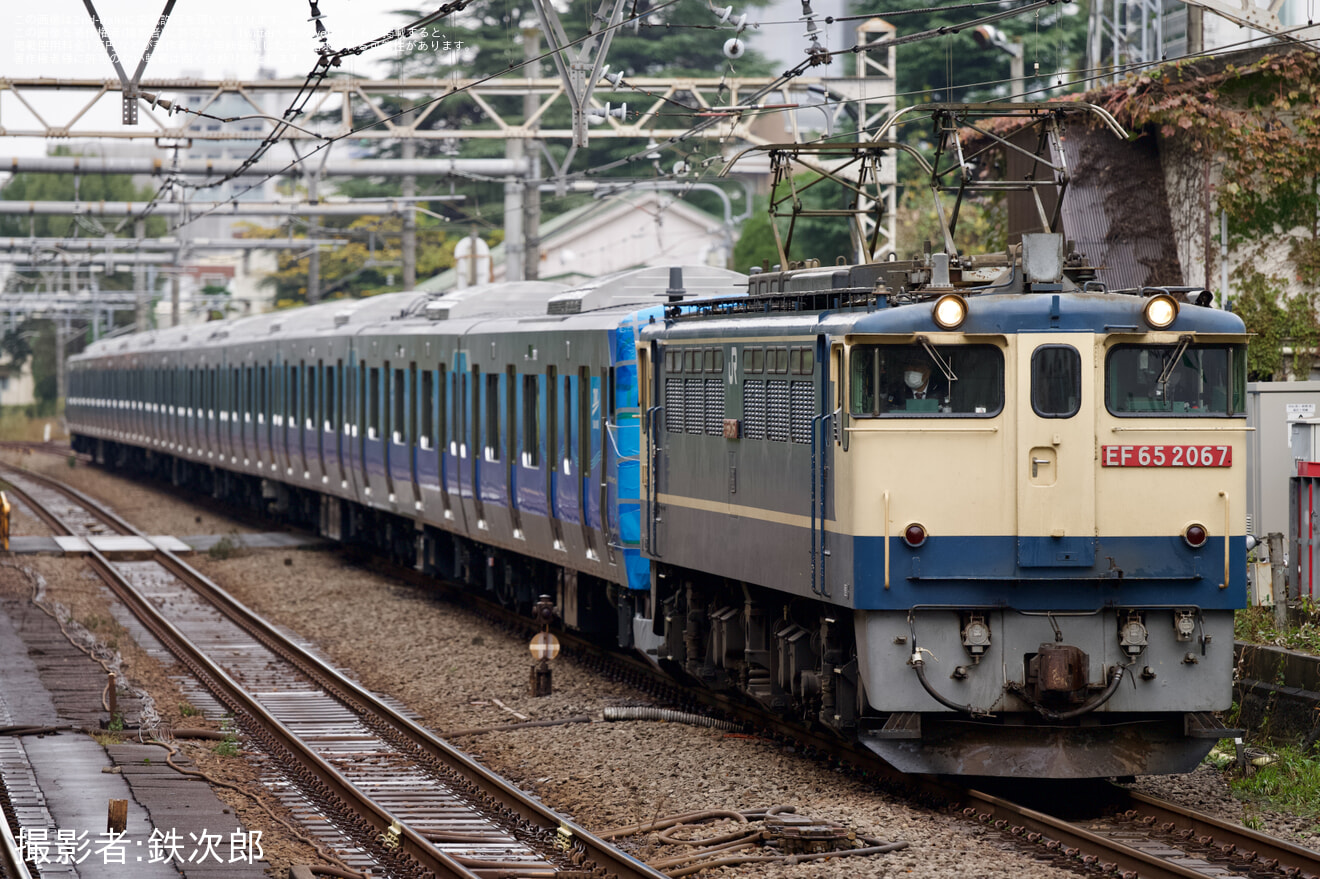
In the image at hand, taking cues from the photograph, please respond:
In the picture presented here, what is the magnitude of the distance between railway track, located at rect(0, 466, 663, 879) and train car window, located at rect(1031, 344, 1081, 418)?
11.0 ft

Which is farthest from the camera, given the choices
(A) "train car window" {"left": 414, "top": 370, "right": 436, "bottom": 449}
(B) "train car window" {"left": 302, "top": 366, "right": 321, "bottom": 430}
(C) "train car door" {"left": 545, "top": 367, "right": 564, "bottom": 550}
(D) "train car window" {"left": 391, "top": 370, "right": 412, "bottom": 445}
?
(B) "train car window" {"left": 302, "top": 366, "right": 321, "bottom": 430}

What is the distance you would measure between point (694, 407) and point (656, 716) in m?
2.32

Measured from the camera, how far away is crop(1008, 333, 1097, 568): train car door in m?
10.3

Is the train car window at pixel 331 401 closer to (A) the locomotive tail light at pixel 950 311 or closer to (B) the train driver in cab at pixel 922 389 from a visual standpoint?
(B) the train driver in cab at pixel 922 389

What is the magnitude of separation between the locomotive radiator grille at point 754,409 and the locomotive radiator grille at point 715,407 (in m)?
0.43

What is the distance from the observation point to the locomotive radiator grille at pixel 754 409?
12.1 meters

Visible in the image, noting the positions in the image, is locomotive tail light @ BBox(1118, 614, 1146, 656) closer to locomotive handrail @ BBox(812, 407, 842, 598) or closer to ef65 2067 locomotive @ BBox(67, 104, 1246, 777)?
ef65 2067 locomotive @ BBox(67, 104, 1246, 777)

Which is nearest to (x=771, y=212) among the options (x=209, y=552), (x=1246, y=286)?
(x=1246, y=286)

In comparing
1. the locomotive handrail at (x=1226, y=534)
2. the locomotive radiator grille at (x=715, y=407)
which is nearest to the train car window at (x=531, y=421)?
the locomotive radiator grille at (x=715, y=407)

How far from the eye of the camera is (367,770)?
13.0 meters

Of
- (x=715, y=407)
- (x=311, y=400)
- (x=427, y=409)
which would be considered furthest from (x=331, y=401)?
(x=715, y=407)

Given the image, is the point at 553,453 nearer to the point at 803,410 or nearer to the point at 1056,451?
the point at 803,410

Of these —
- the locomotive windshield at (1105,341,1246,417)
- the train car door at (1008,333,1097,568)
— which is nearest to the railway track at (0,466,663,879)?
the train car door at (1008,333,1097,568)

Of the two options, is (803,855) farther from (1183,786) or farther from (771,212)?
(771,212)
